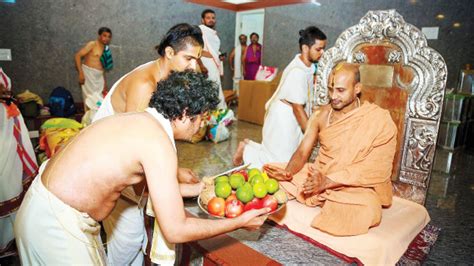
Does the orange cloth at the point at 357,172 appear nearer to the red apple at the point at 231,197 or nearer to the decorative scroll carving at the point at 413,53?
the decorative scroll carving at the point at 413,53

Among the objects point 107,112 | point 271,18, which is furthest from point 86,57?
point 107,112

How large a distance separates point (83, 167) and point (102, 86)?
6883mm

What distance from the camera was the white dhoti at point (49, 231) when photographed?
138 centimetres

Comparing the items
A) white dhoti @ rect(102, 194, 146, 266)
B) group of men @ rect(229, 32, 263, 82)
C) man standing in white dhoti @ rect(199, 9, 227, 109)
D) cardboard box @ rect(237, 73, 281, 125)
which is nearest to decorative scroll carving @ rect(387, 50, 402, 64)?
white dhoti @ rect(102, 194, 146, 266)

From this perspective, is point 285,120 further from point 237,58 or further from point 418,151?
point 237,58

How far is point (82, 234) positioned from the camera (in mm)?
1440

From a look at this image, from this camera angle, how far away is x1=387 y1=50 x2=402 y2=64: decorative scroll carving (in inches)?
103

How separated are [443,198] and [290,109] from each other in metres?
2.11

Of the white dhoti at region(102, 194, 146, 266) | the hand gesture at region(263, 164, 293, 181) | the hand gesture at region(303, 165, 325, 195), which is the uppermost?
the hand gesture at region(303, 165, 325, 195)

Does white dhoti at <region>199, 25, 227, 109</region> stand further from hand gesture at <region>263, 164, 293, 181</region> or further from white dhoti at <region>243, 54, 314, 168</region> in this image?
hand gesture at <region>263, 164, 293, 181</region>

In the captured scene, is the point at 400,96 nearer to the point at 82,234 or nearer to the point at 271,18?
the point at 82,234

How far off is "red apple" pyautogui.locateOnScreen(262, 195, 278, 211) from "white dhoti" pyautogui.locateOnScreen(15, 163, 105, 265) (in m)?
0.89

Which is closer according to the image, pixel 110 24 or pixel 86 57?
pixel 86 57

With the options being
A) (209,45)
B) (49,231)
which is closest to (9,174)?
(49,231)
